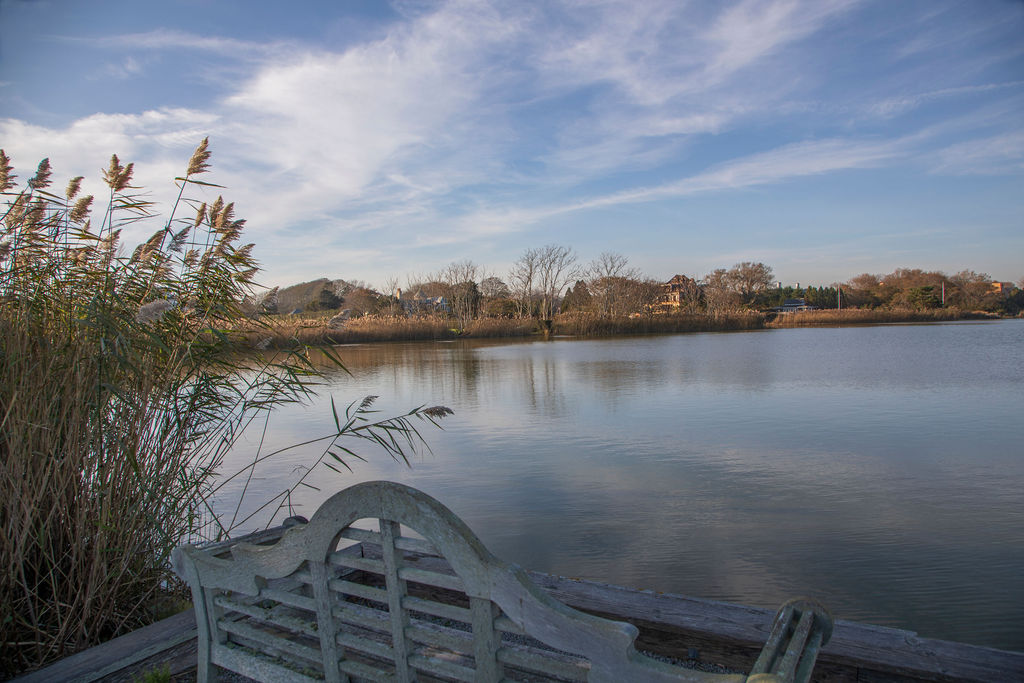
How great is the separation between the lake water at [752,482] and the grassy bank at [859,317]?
86.4ft

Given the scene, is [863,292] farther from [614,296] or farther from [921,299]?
[614,296]

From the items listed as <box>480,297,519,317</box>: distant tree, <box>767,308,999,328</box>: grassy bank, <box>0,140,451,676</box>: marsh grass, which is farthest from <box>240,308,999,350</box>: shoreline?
<box>0,140,451,676</box>: marsh grass

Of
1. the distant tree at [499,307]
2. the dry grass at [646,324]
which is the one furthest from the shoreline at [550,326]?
the distant tree at [499,307]

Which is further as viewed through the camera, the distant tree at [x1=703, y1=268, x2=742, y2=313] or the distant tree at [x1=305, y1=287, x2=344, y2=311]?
the distant tree at [x1=305, y1=287, x2=344, y2=311]

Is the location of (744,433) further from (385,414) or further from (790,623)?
(790,623)

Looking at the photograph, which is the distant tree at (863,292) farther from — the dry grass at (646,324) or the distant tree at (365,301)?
the distant tree at (365,301)

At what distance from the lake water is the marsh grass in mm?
1937

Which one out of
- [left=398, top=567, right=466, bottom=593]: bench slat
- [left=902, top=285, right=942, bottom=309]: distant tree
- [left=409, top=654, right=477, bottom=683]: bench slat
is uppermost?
[left=902, top=285, right=942, bottom=309]: distant tree

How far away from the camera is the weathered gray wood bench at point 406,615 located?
109 centimetres

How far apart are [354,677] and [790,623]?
3.24ft

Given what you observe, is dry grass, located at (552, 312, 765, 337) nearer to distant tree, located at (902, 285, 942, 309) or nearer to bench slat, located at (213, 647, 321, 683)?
distant tree, located at (902, 285, 942, 309)

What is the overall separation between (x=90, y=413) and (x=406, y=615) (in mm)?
1792

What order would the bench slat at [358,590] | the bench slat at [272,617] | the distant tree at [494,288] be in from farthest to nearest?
the distant tree at [494,288] < the bench slat at [272,617] < the bench slat at [358,590]

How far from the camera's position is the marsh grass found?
7.36 ft
